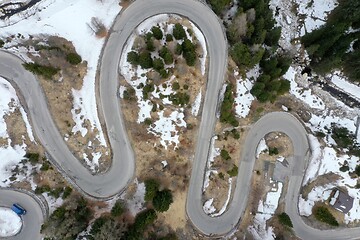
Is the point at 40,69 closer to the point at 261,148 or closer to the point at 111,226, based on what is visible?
the point at 111,226

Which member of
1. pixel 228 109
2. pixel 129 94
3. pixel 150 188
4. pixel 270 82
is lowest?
pixel 150 188

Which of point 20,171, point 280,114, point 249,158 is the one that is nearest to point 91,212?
point 20,171

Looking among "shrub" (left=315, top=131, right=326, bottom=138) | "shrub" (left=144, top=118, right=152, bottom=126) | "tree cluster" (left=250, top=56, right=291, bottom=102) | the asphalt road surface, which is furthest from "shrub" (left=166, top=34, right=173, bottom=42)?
the asphalt road surface

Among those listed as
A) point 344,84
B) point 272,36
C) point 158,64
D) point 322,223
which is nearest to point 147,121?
point 158,64

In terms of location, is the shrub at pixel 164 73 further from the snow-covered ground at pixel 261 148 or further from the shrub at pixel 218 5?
the snow-covered ground at pixel 261 148

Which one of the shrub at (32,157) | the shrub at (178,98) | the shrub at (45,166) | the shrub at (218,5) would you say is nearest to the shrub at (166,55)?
the shrub at (178,98)

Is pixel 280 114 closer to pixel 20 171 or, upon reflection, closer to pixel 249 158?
pixel 249 158
